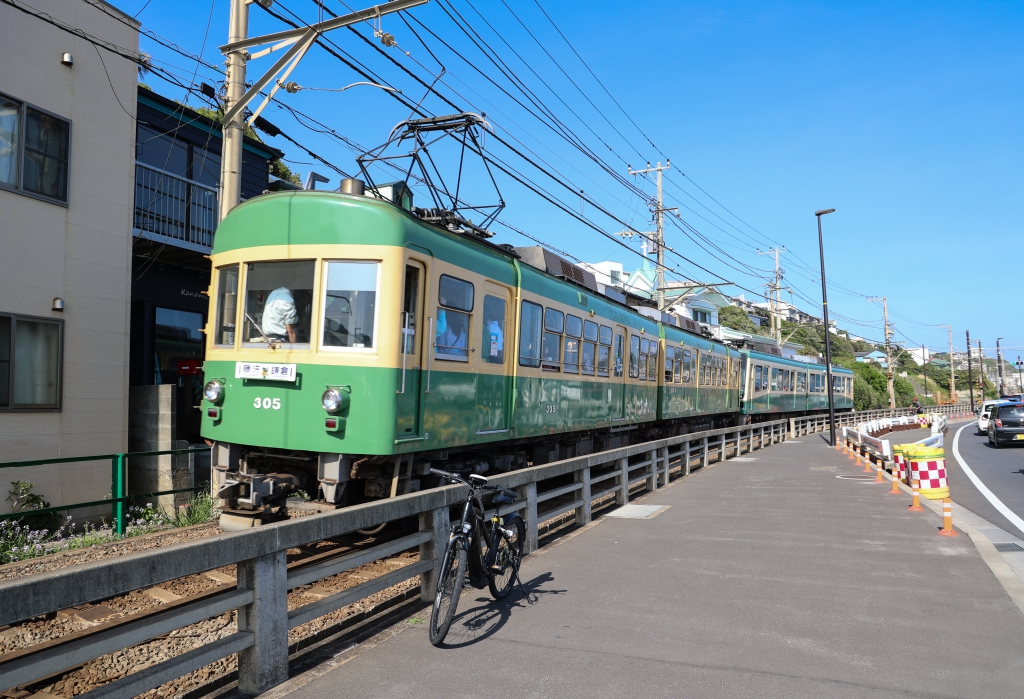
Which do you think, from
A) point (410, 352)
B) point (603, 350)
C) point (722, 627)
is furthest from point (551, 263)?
point (722, 627)

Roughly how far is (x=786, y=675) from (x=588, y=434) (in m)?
9.32

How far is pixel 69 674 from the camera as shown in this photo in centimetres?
551

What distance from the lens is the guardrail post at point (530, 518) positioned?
308 inches

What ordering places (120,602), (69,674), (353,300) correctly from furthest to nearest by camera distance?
(353,300) < (120,602) < (69,674)

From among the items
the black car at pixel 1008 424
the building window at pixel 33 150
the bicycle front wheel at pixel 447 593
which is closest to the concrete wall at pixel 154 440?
the building window at pixel 33 150

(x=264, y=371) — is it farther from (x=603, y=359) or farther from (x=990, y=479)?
(x=990, y=479)

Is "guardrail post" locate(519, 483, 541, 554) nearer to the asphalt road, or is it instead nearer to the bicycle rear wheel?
the bicycle rear wheel

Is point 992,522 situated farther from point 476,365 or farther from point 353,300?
point 353,300

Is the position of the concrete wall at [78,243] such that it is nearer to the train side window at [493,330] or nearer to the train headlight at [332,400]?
the train headlight at [332,400]

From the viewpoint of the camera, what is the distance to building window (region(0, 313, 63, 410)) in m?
10.8

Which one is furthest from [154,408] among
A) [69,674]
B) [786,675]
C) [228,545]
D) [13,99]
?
[786,675]

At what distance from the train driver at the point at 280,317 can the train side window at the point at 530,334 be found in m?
3.37

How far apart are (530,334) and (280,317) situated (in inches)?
149

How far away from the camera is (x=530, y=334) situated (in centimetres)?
1048
